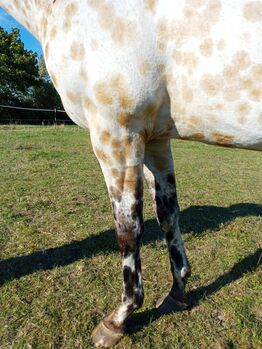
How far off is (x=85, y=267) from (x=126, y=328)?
90cm

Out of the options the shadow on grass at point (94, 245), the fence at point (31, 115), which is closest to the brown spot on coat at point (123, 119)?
the shadow on grass at point (94, 245)

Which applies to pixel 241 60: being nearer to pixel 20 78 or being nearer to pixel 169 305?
pixel 169 305

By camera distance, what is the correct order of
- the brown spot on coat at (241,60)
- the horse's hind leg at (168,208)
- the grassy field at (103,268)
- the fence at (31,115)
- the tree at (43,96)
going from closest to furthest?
1. the brown spot on coat at (241,60)
2. the grassy field at (103,268)
3. the horse's hind leg at (168,208)
4. the fence at (31,115)
5. the tree at (43,96)

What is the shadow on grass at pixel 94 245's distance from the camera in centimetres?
302

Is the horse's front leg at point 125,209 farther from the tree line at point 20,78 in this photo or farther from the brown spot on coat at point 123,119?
the tree line at point 20,78

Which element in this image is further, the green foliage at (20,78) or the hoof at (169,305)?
the green foliage at (20,78)

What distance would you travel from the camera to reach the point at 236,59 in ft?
5.04

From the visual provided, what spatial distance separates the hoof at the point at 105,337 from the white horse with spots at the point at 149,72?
80cm

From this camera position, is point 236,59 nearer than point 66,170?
Yes

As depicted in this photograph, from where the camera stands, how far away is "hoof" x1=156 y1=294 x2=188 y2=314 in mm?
Answer: 2473

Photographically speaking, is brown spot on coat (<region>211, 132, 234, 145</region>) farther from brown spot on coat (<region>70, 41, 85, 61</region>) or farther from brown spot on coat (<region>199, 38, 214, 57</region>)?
brown spot on coat (<region>70, 41, 85, 61</region>)

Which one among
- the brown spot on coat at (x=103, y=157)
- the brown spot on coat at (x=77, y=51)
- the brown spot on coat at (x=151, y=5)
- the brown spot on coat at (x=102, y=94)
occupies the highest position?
the brown spot on coat at (x=151, y=5)

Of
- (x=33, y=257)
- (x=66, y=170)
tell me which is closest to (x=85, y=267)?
(x=33, y=257)

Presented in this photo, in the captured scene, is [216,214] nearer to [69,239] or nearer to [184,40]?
[69,239]
